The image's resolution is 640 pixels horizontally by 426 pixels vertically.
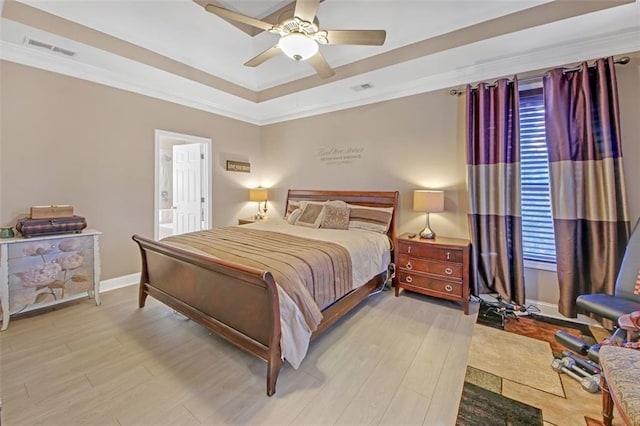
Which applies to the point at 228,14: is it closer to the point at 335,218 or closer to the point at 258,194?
the point at 335,218

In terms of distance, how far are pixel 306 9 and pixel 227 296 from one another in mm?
2265

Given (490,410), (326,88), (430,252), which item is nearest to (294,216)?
(326,88)

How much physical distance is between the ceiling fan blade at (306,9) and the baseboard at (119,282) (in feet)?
12.6

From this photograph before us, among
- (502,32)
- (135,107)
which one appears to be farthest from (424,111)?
(135,107)

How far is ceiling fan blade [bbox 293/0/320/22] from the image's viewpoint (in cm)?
198

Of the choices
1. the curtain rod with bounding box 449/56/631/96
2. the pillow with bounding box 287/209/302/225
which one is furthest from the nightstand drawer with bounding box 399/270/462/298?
the curtain rod with bounding box 449/56/631/96

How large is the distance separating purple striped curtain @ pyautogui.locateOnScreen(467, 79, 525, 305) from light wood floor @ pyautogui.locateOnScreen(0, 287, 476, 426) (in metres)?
0.62

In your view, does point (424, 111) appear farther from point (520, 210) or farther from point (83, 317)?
point (83, 317)

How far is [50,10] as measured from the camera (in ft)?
8.23

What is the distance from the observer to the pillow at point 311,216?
156 inches

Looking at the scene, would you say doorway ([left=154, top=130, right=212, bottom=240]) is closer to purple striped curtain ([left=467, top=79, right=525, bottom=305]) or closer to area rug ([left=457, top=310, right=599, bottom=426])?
purple striped curtain ([left=467, top=79, right=525, bottom=305])

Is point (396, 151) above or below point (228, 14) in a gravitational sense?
below

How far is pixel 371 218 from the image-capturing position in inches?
150

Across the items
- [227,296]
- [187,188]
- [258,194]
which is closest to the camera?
Result: [227,296]
